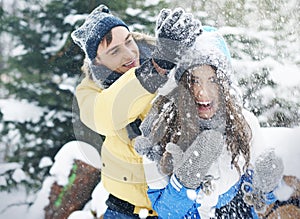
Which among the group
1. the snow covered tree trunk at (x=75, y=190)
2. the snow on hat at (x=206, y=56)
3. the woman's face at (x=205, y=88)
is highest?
the snow on hat at (x=206, y=56)

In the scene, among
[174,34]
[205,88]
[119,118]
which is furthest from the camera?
[119,118]

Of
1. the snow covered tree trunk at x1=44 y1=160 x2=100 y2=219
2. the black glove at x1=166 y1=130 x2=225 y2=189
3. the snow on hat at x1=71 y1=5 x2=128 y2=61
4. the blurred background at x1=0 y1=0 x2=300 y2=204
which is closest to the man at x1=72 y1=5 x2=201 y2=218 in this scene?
the snow on hat at x1=71 y1=5 x2=128 y2=61

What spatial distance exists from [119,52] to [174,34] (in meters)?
0.42

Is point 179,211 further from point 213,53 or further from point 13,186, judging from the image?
point 13,186

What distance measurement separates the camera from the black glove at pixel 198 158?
1.07 m

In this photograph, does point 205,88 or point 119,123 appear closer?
point 205,88

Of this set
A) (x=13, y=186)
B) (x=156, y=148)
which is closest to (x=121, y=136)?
(x=156, y=148)

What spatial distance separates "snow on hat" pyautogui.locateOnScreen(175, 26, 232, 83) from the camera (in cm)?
110

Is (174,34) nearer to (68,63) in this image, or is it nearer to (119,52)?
(119,52)

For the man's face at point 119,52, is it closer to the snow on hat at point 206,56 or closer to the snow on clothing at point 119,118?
the snow on clothing at point 119,118

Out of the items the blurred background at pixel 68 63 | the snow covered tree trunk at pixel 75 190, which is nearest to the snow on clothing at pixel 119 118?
the blurred background at pixel 68 63

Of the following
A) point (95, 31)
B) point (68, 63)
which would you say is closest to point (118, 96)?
point (95, 31)

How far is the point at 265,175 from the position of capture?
3.98 ft

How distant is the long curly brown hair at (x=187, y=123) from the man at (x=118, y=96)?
0.17 ft
